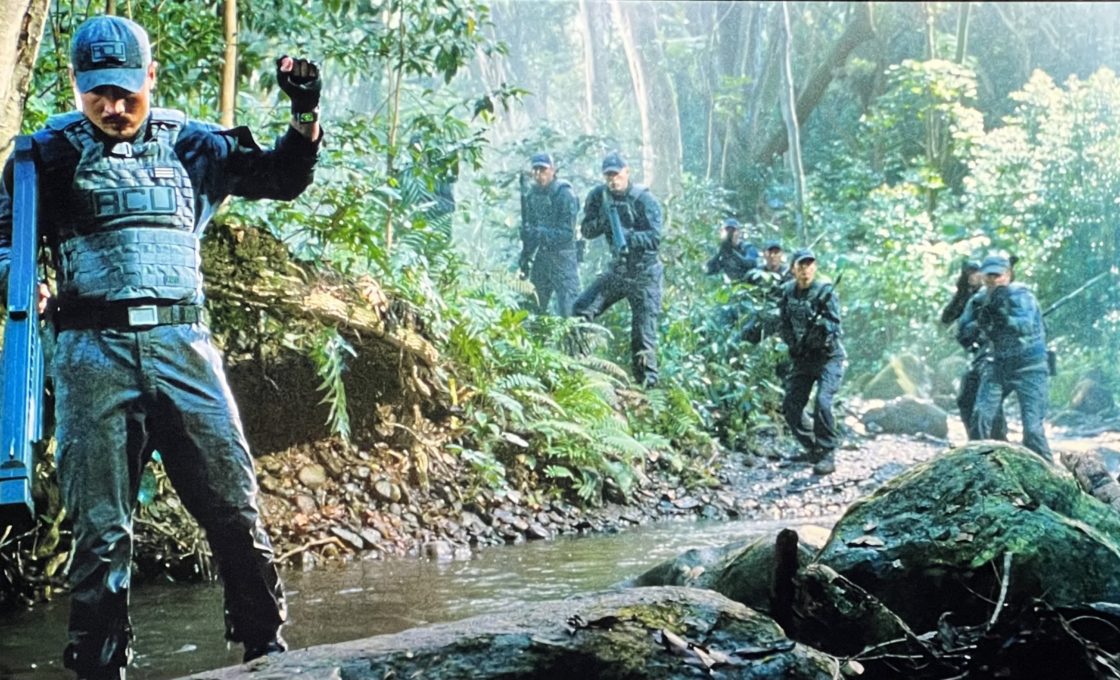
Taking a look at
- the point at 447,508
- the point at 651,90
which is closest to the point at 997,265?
the point at 447,508

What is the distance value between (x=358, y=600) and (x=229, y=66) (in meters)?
2.62

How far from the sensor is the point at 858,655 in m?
2.42

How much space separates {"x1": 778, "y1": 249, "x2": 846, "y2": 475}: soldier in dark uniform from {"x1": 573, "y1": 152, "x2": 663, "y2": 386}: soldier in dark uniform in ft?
4.04

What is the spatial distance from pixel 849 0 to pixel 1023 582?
1606cm

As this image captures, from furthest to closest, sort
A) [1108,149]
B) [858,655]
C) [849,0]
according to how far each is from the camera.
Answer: [849,0] → [1108,149] → [858,655]

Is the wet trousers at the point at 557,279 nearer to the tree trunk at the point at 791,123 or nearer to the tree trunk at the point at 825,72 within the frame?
the tree trunk at the point at 791,123

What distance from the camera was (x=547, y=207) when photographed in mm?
10672

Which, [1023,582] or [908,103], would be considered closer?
[1023,582]

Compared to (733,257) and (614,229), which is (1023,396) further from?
(733,257)

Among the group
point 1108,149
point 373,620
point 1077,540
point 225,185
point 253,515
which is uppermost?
point 1108,149

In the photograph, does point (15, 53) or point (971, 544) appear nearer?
point (971, 544)

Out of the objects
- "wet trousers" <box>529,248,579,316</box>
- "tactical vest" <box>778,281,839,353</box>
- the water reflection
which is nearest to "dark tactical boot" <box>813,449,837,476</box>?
"tactical vest" <box>778,281,839,353</box>

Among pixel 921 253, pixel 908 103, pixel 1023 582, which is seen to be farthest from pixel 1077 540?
pixel 908 103

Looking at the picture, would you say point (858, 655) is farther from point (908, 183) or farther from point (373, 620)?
point (908, 183)
